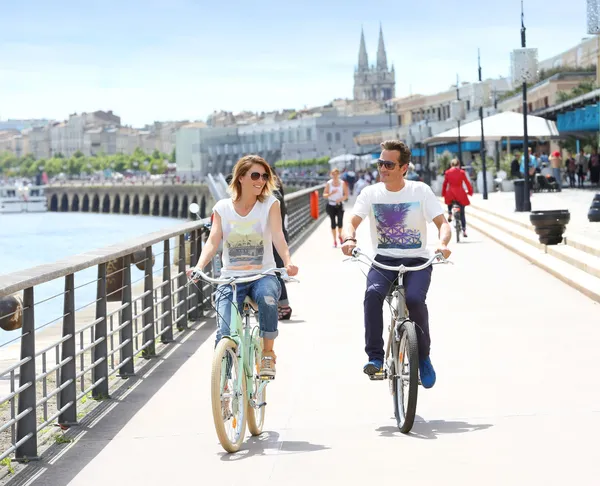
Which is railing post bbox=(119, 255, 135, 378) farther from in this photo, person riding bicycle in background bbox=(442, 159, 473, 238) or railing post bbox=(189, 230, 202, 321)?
person riding bicycle in background bbox=(442, 159, 473, 238)

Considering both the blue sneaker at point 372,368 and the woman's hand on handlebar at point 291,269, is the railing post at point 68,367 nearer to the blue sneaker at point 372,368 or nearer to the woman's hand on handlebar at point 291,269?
the woman's hand on handlebar at point 291,269

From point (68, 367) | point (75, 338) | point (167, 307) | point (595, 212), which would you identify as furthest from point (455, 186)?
point (68, 367)

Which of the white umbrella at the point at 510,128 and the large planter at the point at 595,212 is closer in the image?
the large planter at the point at 595,212

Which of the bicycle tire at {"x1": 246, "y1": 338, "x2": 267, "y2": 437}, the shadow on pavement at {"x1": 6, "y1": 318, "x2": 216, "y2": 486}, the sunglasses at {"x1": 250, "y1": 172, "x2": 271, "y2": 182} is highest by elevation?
the sunglasses at {"x1": 250, "y1": 172, "x2": 271, "y2": 182}

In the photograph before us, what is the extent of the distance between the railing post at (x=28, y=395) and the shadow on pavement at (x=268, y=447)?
95 cm

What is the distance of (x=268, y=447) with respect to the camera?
623 centimetres

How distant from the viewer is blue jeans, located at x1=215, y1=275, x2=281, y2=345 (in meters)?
6.21

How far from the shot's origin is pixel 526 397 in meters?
7.26

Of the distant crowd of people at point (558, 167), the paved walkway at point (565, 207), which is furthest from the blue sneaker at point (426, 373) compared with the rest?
the distant crowd of people at point (558, 167)

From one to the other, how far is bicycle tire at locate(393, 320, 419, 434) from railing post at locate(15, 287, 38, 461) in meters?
1.84

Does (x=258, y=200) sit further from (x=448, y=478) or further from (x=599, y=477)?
(x=599, y=477)

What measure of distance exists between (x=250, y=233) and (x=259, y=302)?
35cm

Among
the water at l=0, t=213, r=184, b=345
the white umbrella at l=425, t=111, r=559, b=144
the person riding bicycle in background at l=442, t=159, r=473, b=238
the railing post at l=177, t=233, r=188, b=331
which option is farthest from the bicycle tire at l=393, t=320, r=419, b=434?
the water at l=0, t=213, r=184, b=345

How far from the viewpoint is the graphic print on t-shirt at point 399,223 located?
6.73m
